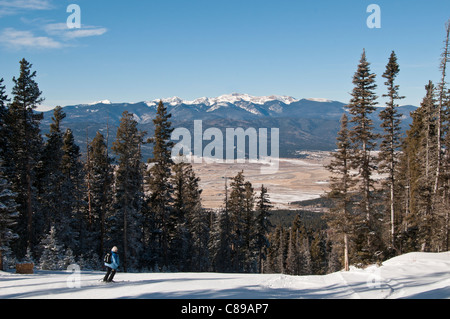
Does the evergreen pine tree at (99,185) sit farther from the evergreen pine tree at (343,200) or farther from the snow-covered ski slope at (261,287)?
the evergreen pine tree at (343,200)

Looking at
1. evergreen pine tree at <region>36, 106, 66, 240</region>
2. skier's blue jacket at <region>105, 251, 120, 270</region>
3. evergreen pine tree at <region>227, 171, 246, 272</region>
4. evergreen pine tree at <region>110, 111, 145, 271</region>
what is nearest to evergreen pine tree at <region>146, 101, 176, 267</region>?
evergreen pine tree at <region>110, 111, 145, 271</region>

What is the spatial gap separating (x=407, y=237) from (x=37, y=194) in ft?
114

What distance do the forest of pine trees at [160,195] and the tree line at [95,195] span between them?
11 centimetres

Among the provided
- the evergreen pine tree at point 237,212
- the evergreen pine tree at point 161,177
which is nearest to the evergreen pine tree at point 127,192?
the evergreen pine tree at point 161,177

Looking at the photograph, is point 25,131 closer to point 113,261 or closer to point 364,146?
point 113,261

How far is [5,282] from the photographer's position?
14.6 m

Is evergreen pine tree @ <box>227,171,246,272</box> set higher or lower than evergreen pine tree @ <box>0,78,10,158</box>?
lower

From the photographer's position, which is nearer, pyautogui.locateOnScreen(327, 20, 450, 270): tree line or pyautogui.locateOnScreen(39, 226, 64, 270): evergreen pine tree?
pyautogui.locateOnScreen(39, 226, 64, 270): evergreen pine tree

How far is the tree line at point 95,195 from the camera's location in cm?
2644

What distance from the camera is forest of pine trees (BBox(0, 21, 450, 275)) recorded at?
23.9 metres

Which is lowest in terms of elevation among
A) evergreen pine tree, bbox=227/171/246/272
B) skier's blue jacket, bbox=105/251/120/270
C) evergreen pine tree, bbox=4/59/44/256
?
evergreen pine tree, bbox=227/171/246/272

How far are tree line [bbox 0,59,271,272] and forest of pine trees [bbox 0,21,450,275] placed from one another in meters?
0.11

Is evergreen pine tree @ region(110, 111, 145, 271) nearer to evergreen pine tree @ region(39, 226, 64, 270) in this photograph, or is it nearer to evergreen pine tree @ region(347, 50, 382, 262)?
evergreen pine tree @ region(39, 226, 64, 270)
